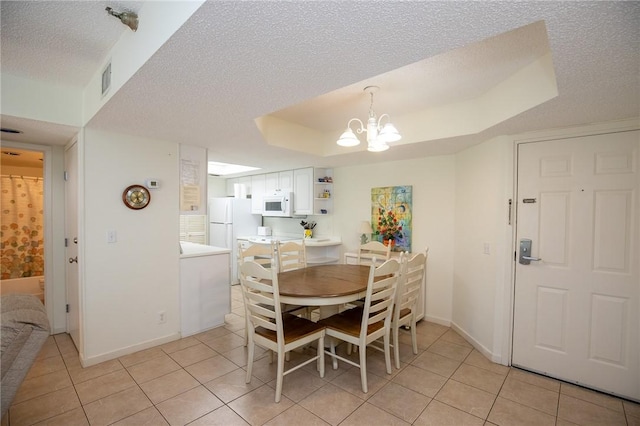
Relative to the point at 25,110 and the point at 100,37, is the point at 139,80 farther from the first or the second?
the point at 25,110

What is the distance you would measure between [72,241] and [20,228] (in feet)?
9.05

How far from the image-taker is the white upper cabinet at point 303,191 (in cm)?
455

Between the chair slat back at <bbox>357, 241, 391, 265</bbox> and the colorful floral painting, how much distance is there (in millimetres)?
207

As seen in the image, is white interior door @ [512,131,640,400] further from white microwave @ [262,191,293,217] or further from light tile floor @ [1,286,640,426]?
white microwave @ [262,191,293,217]

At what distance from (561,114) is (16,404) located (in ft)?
14.5

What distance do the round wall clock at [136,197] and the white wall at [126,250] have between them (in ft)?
0.15

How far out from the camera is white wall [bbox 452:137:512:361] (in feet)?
8.75

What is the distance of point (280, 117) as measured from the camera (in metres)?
3.24

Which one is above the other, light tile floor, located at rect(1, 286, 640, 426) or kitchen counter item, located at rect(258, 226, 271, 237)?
kitchen counter item, located at rect(258, 226, 271, 237)

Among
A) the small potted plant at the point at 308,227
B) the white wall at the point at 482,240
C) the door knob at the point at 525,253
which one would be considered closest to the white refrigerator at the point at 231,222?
the small potted plant at the point at 308,227

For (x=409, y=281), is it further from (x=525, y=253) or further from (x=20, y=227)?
(x=20, y=227)

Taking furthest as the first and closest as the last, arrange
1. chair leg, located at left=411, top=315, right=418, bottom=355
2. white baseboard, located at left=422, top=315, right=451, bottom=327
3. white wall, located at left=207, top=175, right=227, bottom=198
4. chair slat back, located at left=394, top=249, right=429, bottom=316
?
1. white wall, located at left=207, top=175, right=227, bottom=198
2. white baseboard, located at left=422, top=315, right=451, bottom=327
3. chair leg, located at left=411, top=315, right=418, bottom=355
4. chair slat back, located at left=394, top=249, right=429, bottom=316

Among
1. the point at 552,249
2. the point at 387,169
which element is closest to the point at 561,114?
the point at 552,249

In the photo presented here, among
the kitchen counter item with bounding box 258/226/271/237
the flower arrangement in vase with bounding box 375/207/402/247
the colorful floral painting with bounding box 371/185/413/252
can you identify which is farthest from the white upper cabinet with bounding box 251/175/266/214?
the flower arrangement in vase with bounding box 375/207/402/247
